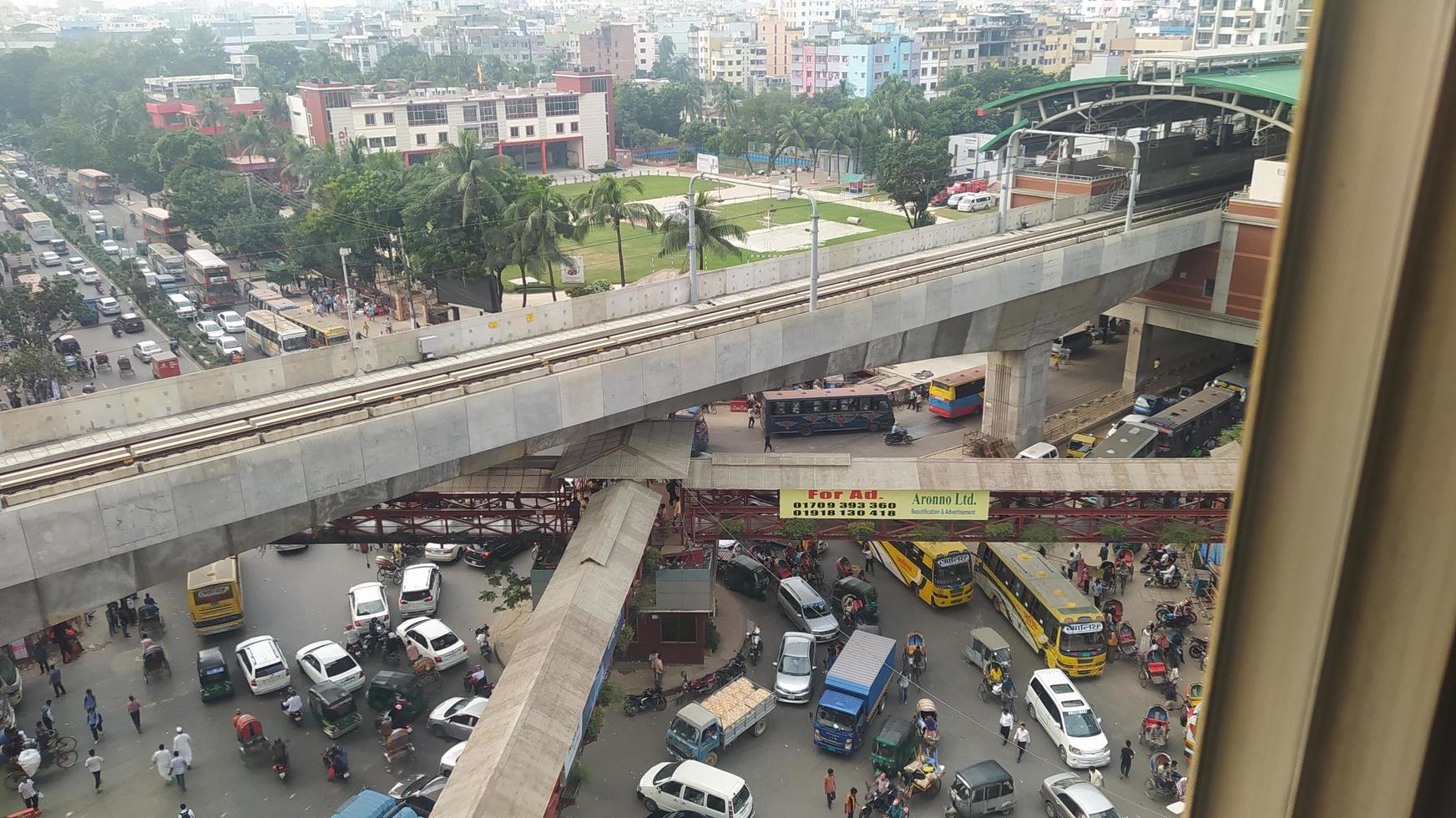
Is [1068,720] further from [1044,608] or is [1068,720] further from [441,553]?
[441,553]

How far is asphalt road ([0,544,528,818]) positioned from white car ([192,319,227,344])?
73.2 ft

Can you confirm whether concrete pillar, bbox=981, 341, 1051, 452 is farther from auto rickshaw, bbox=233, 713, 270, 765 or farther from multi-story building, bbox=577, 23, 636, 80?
multi-story building, bbox=577, 23, 636, 80

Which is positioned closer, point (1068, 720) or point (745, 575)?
point (1068, 720)

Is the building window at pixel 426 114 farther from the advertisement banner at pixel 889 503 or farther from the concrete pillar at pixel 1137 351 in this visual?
the advertisement banner at pixel 889 503

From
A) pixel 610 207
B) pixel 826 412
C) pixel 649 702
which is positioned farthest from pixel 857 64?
pixel 649 702

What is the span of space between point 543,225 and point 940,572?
22.6 metres

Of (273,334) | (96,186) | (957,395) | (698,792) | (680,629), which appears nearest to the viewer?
(698,792)

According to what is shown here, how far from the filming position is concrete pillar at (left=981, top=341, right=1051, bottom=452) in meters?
32.4

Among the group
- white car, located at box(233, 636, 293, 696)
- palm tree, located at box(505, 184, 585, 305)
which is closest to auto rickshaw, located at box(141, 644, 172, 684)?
white car, located at box(233, 636, 293, 696)

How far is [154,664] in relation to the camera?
22.4m

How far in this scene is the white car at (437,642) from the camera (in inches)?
882

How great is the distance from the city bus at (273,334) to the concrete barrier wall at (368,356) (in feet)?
66.6

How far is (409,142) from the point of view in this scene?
271 ft

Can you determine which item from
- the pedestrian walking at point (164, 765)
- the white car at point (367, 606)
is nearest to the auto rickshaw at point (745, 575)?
the white car at point (367, 606)
